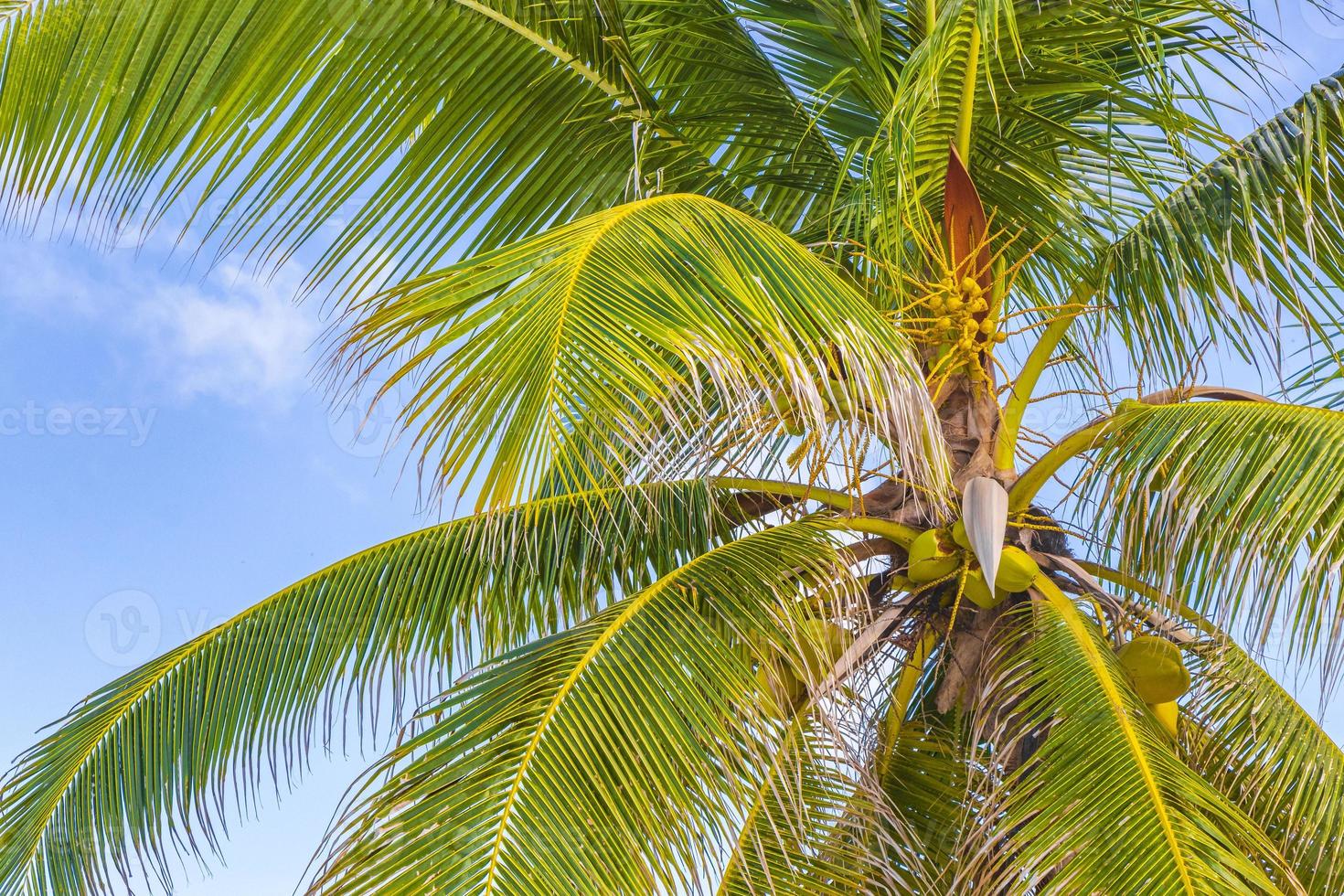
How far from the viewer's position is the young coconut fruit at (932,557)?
11.9 feet

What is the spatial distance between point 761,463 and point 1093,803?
2.19 m

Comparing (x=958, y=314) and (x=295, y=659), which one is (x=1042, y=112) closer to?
(x=958, y=314)

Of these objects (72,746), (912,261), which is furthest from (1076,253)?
(72,746)

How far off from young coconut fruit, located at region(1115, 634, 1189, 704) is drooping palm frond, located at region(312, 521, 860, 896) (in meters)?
0.78

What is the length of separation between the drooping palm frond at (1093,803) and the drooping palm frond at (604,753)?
1.81 ft

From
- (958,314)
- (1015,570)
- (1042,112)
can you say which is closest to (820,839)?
(1015,570)

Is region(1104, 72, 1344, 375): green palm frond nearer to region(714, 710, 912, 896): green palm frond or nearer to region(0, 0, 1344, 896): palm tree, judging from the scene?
region(0, 0, 1344, 896): palm tree

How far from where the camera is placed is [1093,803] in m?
2.91

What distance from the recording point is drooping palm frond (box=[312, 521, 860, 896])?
2.76 metres

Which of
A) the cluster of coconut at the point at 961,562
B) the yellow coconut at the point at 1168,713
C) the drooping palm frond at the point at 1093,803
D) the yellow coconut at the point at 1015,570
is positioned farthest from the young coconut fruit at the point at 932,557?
the yellow coconut at the point at 1168,713

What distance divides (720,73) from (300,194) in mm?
1672

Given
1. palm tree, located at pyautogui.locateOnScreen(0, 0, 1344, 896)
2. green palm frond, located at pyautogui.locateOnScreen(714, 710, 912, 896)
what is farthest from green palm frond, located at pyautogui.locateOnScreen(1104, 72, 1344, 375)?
green palm frond, located at pyautogui.locateOnScreen(714, 710, 912, 896)

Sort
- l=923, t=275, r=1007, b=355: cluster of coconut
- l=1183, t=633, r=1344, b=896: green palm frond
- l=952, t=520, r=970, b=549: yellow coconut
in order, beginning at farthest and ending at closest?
l=923, t=275, r=1007, b=355: cluster of coconut
l=952, t=520, r=970, b=549: yellow coconut
l=1183, t=633, r=1344, b=896: green palm frond

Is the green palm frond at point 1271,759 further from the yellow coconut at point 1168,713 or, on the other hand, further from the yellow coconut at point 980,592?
the yellow coconut at point 980,592
